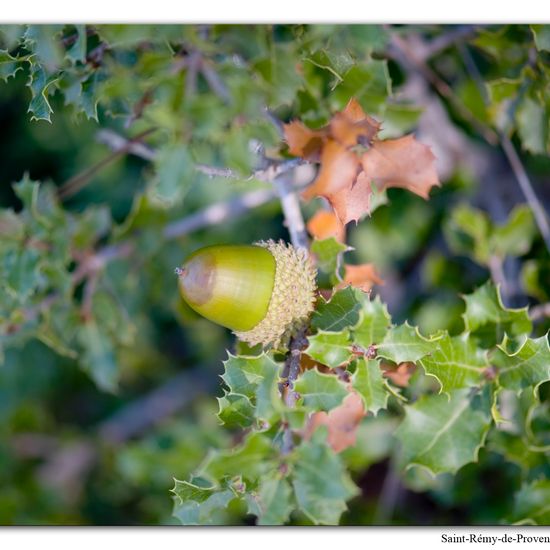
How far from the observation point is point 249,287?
120 cm

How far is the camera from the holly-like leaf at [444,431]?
1.34 m

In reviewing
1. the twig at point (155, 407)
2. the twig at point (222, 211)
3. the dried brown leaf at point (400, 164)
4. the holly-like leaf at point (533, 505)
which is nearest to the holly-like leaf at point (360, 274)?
the dried brown leaf at point (400, 164)

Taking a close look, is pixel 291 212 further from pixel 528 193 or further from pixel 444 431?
pixel 528 193

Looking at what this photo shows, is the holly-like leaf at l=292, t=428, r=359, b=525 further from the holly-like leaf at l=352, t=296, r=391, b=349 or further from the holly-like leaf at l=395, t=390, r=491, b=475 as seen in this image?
the holly-like leaf at l=395, t=390, r=491, b=475

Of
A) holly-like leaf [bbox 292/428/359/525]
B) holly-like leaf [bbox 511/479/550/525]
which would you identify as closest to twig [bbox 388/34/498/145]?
holly-like leaf [bbox 511/479/550/525]

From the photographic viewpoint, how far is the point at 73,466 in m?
2.54

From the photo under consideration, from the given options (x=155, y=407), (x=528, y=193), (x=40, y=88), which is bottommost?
(x=155, y=407)

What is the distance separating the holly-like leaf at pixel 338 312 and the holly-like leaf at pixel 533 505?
0.54m

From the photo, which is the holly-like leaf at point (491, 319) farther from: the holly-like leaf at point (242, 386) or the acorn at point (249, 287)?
the holly-like leaf at point (242, 386)

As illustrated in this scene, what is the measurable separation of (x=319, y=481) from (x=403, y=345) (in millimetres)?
290

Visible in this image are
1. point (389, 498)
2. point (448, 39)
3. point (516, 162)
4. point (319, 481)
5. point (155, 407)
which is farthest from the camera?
point (155, 407)

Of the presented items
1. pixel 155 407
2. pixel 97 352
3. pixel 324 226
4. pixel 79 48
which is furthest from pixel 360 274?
pixel 155 407

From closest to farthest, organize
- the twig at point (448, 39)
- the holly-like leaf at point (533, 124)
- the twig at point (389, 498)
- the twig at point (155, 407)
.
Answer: the holly-like leaf at point (533, 124), the twig at point (448, 39), the twig at point (389, 498), the twig at point (155, 407)
